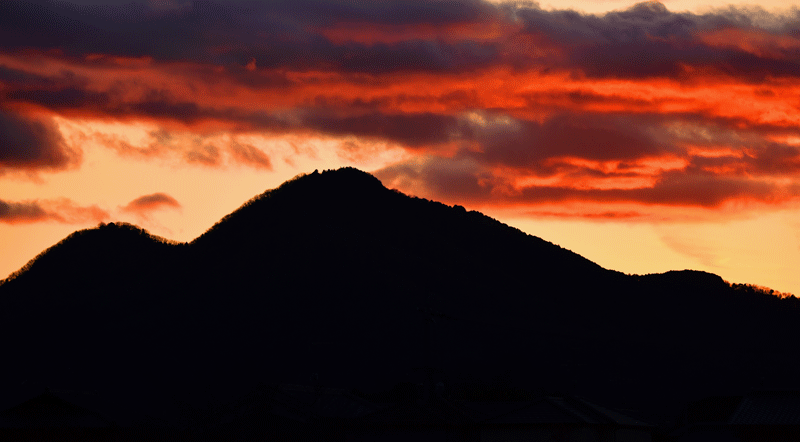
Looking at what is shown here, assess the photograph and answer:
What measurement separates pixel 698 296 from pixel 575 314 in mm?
32606

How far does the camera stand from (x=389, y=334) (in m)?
162

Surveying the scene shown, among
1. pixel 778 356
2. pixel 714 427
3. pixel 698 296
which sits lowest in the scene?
pixel 714 427

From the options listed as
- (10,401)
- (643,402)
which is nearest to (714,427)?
(643,402)

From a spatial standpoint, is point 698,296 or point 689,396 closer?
point 689,396

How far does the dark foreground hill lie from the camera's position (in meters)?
144

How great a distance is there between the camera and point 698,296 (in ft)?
643

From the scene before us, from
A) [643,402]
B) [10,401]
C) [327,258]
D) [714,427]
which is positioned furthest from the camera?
[327,258]

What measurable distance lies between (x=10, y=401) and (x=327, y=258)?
84634 millimetres

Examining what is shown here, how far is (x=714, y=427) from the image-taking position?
8312cm

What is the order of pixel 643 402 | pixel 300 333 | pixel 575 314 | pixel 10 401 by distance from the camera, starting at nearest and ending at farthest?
pixel 10 401
pixel 643 402
pixel 300 333
pixel 575 314

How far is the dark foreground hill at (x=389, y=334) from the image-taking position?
5674 inches

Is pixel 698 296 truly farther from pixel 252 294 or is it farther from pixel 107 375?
pixel 107 375

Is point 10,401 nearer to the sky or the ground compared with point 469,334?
nearer to the ground

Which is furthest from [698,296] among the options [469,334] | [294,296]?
[294,296]
